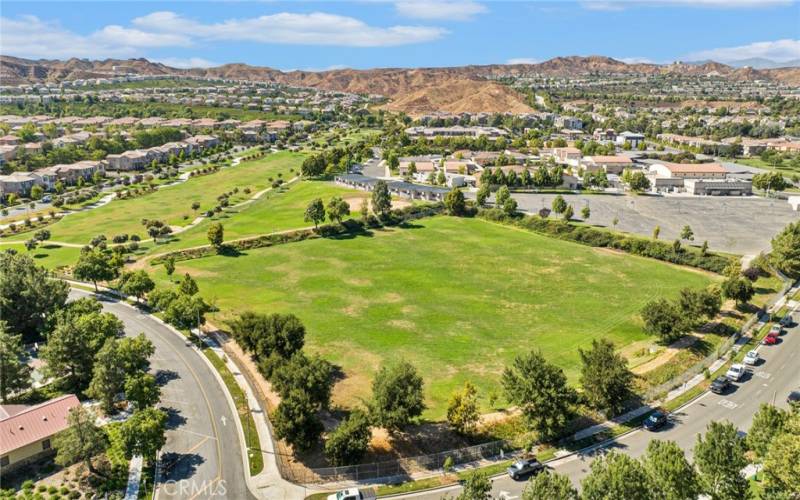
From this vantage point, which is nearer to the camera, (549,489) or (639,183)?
(549,489)

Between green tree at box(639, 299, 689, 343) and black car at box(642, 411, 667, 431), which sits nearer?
black car at box(642, 411, 667, 431)

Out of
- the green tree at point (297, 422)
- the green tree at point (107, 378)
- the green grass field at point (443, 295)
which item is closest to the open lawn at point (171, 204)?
the green grass field at point (443, 295)

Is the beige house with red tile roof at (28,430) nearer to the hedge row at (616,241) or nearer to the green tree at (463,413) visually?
the green tree at (463,413)

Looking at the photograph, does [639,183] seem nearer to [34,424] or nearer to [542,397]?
[542,397]

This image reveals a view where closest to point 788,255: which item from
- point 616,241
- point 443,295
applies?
point 616,241

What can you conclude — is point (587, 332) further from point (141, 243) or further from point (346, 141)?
point (346, 141)

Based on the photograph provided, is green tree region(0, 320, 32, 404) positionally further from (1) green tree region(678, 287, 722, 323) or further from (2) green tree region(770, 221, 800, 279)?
(2) green tree region(770, 221, 800, 279)

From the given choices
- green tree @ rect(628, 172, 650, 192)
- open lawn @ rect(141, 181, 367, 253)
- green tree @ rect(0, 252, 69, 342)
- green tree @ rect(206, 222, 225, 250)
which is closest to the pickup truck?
green tree @ rect(0, 252, 69, 342)
